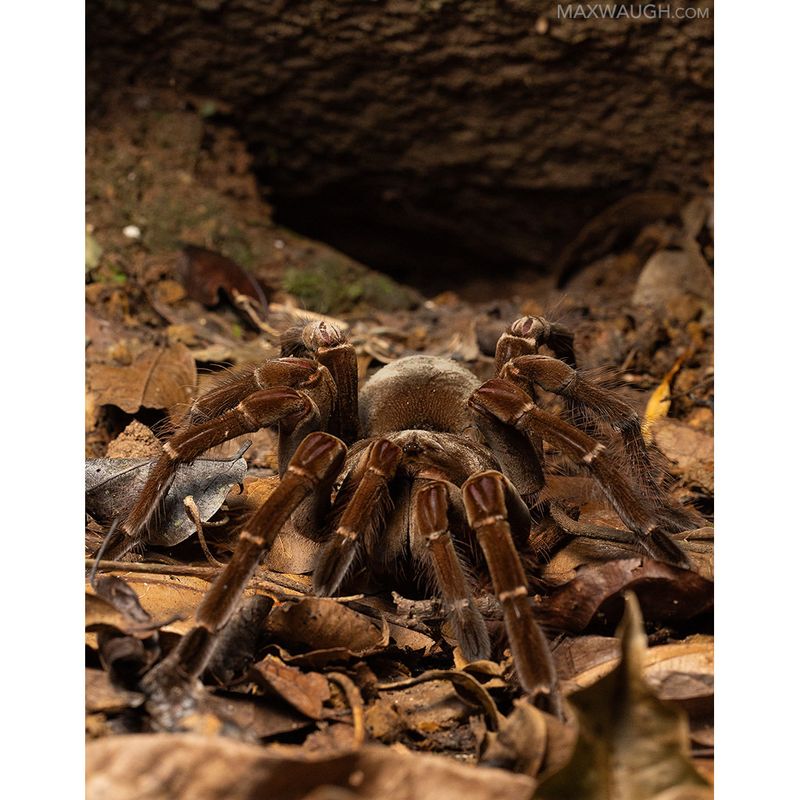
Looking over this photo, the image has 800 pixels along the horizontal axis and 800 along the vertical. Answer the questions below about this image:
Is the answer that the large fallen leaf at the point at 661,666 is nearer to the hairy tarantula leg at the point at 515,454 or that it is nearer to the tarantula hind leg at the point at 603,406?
the hairy tarantula leg at the point at 515,454

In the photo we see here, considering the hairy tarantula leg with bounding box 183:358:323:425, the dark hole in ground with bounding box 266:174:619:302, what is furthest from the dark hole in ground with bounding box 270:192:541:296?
the hairy tarantula leg with bounding box 183:358:323:425

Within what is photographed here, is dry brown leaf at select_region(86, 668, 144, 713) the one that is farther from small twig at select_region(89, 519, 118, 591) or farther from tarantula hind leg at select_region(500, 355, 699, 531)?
tarantula hind leg at select_region(500, 355, 699, 531)

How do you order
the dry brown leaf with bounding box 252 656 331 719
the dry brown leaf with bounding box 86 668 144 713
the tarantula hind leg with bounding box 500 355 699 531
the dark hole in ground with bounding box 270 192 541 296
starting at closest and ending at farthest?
the dry brown leaf with bounding box 86 668 144 713 < the dry brown leaf with bounding box 252 656 331 719 < the tarantula hind leg with bounding box 500 355 699 531 < the dark hole in ground with bounding box 270 192 541 296

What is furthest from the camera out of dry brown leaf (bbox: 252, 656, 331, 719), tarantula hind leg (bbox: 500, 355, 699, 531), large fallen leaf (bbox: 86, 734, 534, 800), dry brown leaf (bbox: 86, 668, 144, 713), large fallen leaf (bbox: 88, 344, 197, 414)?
large fallen leaf (bbox: 88, 344, 197, 414)

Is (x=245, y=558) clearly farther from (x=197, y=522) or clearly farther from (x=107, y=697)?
(x=197, y=522)

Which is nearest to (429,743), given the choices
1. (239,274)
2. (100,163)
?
(239,274)

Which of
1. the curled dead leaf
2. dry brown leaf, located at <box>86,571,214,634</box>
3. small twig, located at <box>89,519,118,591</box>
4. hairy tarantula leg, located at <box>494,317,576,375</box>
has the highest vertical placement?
the curled dead leaf
